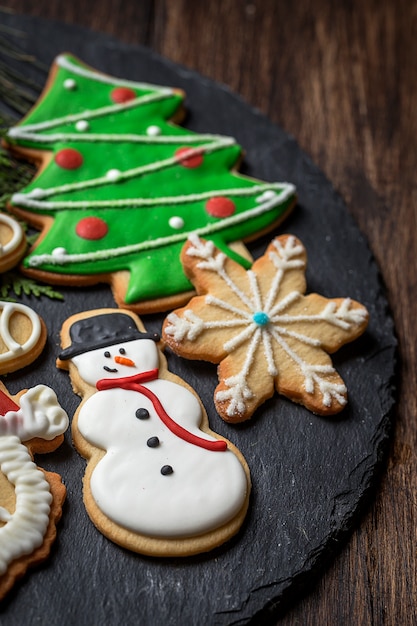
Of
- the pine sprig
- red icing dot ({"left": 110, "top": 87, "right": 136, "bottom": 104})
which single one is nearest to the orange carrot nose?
the pine sprig

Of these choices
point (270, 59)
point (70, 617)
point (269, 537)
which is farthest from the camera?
point (270, 59)

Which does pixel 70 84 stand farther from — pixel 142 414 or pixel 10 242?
pixel 142 414

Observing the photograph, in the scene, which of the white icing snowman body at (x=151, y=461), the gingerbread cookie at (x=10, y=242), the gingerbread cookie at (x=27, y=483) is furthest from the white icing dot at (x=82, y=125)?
the gingerbread cookie at (x=27, y=483)

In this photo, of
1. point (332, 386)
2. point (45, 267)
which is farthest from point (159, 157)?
point (332, 386)

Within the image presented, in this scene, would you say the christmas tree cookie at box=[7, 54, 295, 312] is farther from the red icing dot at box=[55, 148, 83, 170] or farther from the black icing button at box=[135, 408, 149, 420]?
the black icing button at box=[135, 408, 149, 420]

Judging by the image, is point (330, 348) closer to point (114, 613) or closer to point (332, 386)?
point (332, 386)

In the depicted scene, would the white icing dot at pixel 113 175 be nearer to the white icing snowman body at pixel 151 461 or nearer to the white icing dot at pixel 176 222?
the white icing dot at pixel 176 222

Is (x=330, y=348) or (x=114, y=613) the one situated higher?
(x=330, y=348)
